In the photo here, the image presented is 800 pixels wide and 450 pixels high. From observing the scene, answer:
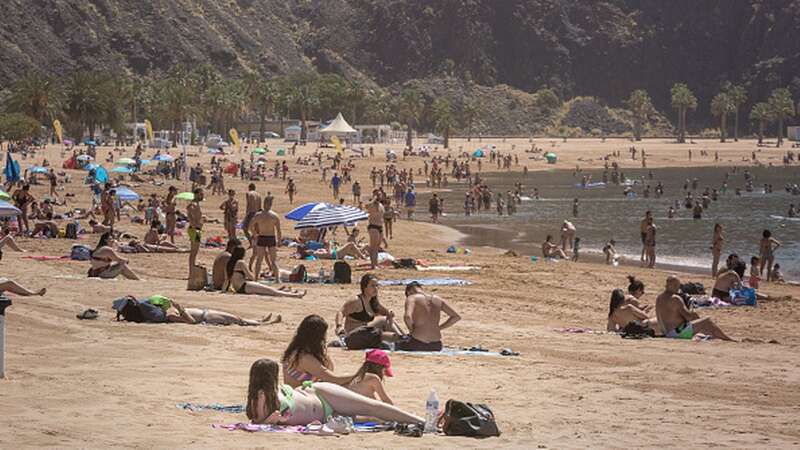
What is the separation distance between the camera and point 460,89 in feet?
564

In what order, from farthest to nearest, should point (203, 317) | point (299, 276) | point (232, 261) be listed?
1. point (299, 276)
2. point (232, 261)
3. point (203, 317)

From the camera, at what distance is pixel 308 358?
10531mm

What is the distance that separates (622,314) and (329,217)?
9311 mm

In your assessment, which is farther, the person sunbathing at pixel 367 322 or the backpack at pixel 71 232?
the backpack at pixel 71 232

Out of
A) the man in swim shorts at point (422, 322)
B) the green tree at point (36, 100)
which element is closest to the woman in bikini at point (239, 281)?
the man in swim shorts at point (422, 322)

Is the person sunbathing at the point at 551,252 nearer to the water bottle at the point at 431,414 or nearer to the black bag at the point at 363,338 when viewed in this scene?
the black bag at the point at 363,338

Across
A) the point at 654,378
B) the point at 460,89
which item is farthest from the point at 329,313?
the point at 460,89

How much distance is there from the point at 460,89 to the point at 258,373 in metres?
164

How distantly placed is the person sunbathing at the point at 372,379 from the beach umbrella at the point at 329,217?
13777 millimetres

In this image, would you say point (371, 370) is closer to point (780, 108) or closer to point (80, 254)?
point (80, 254)

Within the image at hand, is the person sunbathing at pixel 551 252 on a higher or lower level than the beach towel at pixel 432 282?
lower

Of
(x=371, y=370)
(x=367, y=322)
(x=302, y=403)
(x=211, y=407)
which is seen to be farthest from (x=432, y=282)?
(x=302, y=403)

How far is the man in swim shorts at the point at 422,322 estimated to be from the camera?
13.4 m

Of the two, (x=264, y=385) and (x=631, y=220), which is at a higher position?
(x=264, y=385)
